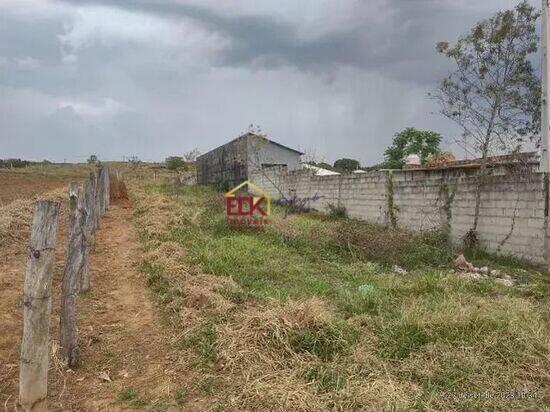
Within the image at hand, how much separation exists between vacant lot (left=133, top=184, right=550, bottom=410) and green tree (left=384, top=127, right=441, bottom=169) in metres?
20.9

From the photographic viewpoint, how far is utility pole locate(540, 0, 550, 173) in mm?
7199

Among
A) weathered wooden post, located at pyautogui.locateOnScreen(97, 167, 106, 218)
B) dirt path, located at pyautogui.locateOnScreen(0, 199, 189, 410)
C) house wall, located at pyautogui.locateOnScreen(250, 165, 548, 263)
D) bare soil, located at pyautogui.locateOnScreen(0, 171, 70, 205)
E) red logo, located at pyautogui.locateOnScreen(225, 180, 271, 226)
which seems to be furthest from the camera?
Result: bare soil, located at pyautogui.locateOnScreen(0, 171, 70, 205)

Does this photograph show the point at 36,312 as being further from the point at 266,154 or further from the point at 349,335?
the point at 266,154

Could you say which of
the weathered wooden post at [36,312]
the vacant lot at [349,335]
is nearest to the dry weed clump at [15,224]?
the vacant lot at [349,335]

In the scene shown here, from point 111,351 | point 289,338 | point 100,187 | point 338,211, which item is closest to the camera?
point 289,338

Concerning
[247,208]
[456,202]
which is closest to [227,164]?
[247,208]

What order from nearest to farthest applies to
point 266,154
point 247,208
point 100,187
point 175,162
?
point 100,187
point 247,208
point 266,154
point 175,162

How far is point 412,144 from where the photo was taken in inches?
1069

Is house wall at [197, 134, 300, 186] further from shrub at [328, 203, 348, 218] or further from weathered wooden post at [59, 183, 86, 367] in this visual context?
weathered wooden post at [59, 183, 86, 367]

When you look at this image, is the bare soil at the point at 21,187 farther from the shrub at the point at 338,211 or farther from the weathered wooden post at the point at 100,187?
the shrub at the point at 338,211

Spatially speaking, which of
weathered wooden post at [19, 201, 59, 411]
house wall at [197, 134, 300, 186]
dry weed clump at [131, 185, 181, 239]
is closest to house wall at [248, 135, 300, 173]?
house wall at [197, 134, 300, 186]

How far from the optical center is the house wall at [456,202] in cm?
738

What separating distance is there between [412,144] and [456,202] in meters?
19.2

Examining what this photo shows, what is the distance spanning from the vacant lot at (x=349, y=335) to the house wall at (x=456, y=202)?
1.12 metres
